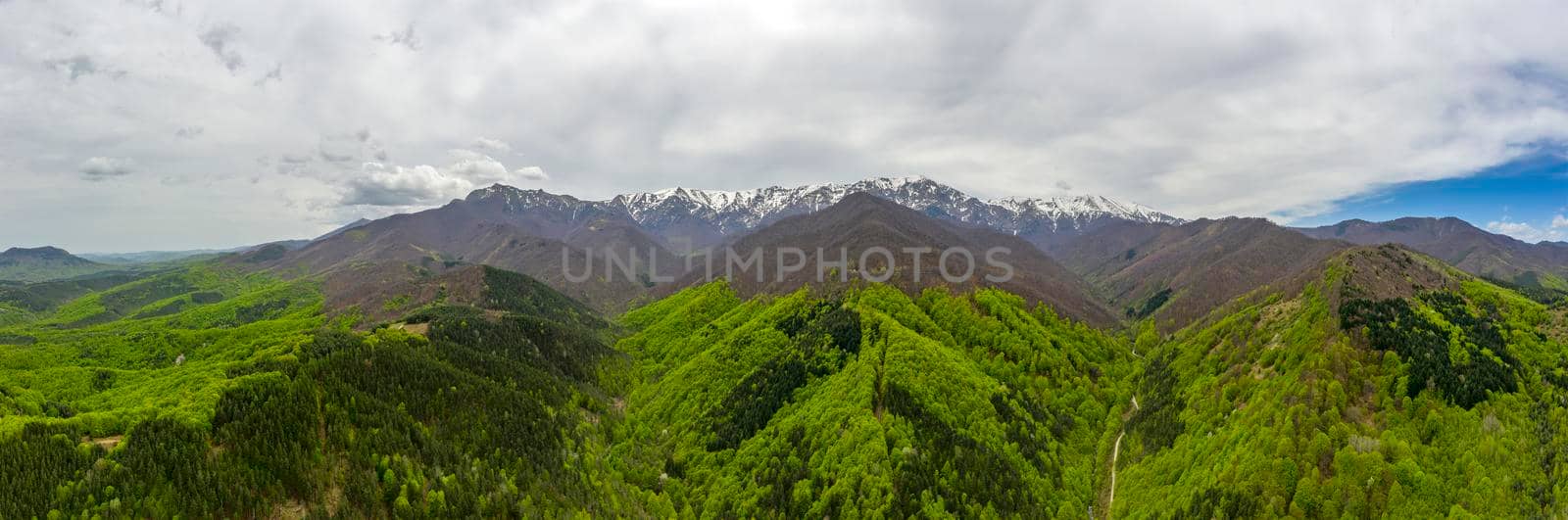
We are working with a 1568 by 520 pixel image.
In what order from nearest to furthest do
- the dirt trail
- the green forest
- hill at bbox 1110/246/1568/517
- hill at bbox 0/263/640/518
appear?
hill at bbox 0/263/640/518 → the green forest → hill at bbox 1110/246/1568/517 → the dirt trail

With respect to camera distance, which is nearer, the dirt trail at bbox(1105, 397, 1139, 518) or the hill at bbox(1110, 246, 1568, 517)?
the hill at bbox(1110, 246, 1568, 517)

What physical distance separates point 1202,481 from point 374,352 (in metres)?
228

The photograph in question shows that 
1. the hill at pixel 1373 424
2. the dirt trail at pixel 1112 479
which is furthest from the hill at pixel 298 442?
the hill at pixel 1373 424

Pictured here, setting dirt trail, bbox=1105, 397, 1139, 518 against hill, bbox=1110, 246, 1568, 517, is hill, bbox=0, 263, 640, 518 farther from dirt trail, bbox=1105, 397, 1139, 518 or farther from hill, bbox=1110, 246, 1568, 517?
hill, bbox=1110, 246, 1568, 517

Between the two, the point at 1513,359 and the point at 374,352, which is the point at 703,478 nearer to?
the point at 374,352

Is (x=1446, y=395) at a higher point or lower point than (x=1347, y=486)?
higher

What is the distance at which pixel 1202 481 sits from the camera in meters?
143

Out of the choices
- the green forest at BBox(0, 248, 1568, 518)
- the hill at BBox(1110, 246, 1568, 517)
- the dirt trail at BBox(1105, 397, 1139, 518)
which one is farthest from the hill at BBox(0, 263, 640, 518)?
the hill at BBox(1110, 246, 1568, 517)

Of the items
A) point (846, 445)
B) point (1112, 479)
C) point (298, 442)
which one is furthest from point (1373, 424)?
point (298, 442)

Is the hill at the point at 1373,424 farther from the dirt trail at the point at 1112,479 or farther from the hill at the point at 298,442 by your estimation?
the hill at the point at 298,442

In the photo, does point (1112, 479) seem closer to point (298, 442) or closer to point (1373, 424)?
point (1373, 424)

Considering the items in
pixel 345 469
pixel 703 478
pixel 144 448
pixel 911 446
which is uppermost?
pixel 144 448

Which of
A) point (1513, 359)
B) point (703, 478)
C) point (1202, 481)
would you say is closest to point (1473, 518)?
point (1202, 481)

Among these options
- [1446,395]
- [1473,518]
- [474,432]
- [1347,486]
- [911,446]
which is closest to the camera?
A: [1473,518]
